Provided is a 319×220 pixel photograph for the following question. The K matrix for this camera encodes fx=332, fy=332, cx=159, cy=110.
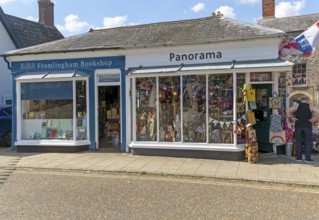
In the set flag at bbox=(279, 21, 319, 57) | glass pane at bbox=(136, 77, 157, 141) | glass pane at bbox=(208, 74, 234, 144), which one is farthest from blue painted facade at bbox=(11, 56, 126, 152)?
flag at bbox=(279, 21, 319, 57)

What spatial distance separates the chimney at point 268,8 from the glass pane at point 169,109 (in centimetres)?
1793

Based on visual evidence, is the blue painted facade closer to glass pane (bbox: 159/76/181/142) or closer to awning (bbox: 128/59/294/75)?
awning (bbox: 128/59/294/75)

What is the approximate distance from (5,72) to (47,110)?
840 cm

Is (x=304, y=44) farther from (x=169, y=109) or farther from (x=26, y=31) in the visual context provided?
(x=26, y=31)

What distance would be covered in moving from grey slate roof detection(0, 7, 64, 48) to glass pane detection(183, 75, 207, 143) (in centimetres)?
1346

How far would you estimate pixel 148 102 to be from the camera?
11.1 meters

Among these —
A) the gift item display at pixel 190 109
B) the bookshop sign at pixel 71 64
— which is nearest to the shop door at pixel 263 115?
the gift item display at pixel 190 109

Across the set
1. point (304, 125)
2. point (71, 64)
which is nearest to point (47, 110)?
point (71, 64)

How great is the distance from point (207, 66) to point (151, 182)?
4320 millimetres

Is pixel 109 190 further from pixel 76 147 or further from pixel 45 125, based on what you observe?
pixel 45 125

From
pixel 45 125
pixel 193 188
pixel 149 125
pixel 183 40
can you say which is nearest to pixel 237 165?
pixel 193 188

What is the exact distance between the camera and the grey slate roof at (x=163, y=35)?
33.4 feet

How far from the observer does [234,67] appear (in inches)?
381

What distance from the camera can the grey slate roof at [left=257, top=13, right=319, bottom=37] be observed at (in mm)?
24919
